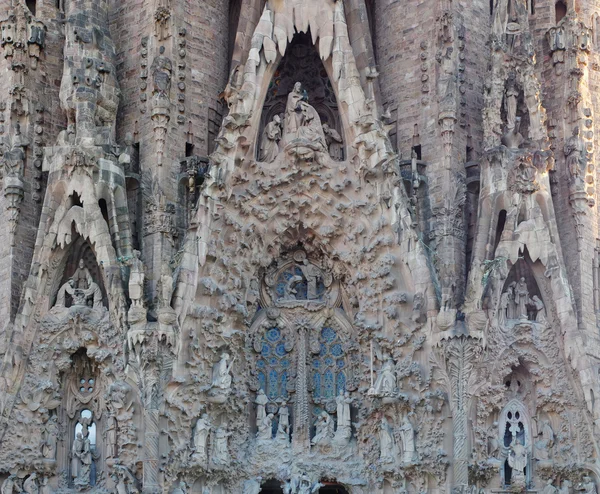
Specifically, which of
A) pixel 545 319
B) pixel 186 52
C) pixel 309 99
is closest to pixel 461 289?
pixel 545 319

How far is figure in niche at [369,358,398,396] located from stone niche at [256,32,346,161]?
3.71 metres

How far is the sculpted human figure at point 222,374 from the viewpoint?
1962 cm

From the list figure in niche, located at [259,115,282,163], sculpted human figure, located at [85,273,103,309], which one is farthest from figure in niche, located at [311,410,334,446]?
figure in niche, located at [259,115,282,163]

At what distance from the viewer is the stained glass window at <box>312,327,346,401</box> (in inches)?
816

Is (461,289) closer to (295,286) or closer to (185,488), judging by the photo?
(295,286)

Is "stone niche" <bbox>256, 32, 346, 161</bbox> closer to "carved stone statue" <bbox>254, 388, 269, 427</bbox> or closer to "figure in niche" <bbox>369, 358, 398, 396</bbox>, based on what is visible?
"figure in niche" <bbox>369, 358, 398, 396</bbox>

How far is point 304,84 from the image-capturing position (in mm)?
21688

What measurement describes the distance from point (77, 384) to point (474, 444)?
5343 mm

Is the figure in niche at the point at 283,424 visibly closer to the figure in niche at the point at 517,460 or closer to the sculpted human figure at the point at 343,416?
the sculpted human figure at the point at 343,416

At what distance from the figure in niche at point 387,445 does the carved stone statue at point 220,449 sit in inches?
80.9

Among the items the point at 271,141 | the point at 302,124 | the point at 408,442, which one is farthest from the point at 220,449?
the point at 302,124

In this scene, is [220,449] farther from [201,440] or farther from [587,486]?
[587,486]

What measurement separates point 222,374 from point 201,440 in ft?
3.02

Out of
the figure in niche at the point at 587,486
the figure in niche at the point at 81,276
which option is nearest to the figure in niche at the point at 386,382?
the figure in niche at the point at 587,486
